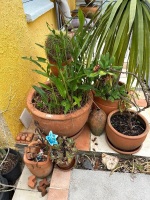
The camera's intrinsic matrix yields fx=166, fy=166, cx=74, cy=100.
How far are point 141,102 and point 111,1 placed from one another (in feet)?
3.59

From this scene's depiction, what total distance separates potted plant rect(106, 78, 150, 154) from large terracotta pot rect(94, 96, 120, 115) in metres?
0.04

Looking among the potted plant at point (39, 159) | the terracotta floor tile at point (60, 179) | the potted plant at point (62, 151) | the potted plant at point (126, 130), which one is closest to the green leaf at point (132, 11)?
the potted plant at point (126, 130)

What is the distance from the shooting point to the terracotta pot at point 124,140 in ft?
3.86

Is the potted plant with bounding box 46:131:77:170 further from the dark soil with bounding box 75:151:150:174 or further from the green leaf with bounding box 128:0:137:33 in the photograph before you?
the green leaf with bounding box 128:0:137:33

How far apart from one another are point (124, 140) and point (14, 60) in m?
1.09

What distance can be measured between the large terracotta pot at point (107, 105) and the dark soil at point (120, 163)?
0.36m

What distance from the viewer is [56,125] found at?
1.19m

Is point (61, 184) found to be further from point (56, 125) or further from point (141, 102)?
point (141, 102)

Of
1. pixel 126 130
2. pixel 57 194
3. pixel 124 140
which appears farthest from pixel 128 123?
pixel 57 194

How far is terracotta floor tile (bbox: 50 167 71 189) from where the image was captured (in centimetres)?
112

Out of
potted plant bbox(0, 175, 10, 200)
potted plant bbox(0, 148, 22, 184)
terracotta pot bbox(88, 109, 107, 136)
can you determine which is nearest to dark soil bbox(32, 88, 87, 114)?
terracotta pot bbox(88, 109, 107, 136)

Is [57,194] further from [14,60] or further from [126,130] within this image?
[14,60]

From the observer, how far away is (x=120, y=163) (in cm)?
126

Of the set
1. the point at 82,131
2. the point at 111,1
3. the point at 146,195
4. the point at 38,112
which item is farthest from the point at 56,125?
the point at 111,1
